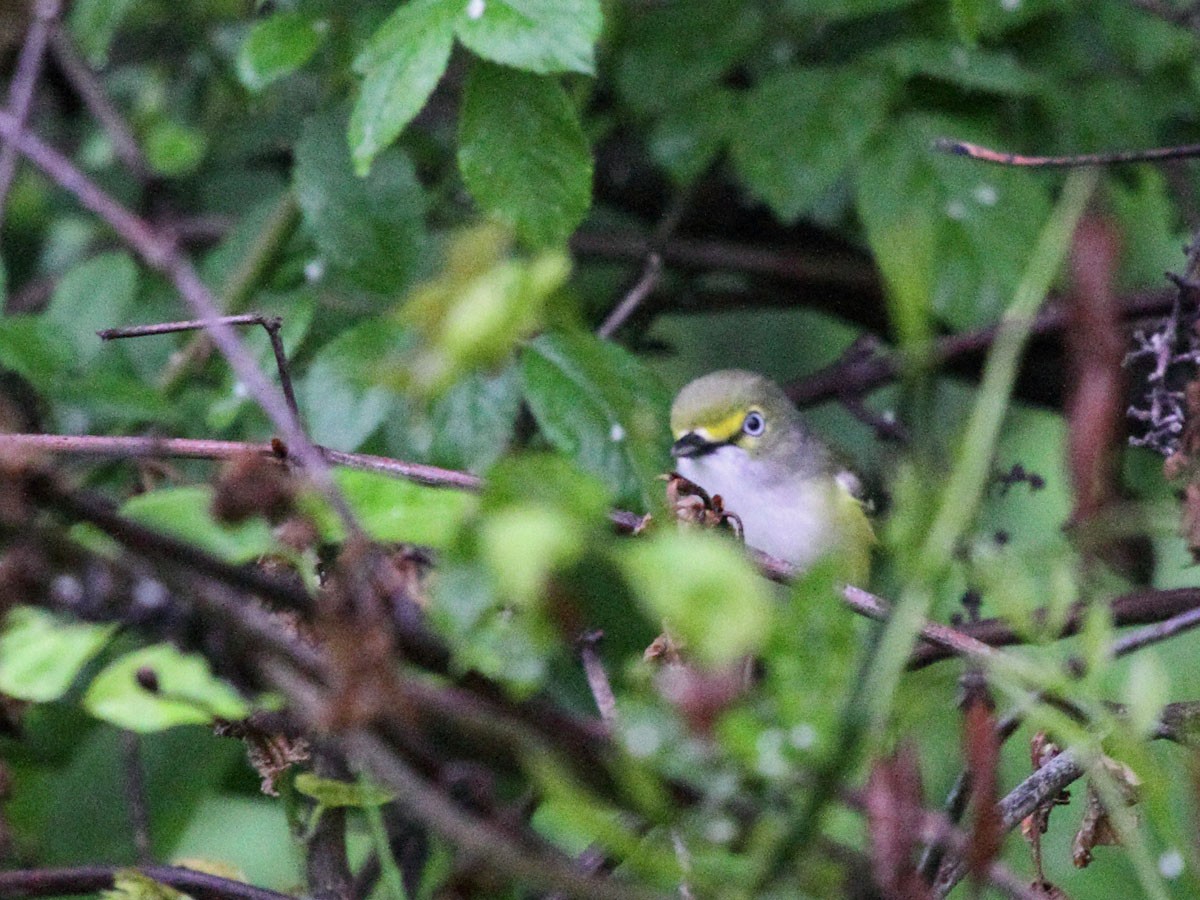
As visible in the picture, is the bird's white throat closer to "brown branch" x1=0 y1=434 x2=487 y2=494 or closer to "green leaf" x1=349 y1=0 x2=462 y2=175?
"green leaf" x1=349 y1=0 x2=462 y2=175

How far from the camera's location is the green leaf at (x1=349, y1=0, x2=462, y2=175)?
1904 mm

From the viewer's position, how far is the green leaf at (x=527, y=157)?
6.61 feet

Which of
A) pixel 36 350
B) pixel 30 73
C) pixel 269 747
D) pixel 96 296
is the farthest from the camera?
pixel 96 296

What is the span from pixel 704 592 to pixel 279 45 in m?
1.86

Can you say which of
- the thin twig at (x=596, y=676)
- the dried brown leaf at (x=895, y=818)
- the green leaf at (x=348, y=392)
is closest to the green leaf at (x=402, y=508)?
the dried brown leaf at (x=895, y=818)

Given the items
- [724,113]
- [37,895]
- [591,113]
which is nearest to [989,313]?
[724,113]

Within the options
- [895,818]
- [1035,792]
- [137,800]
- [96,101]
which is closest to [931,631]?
[1035,792]

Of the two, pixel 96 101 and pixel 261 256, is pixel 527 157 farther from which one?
pixel 96 101

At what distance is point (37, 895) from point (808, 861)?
1016 mm

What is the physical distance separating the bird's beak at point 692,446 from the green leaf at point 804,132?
548 mm

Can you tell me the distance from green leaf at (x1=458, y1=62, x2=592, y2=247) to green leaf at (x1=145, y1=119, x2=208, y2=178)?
5.11 ft

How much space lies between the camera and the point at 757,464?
3264 mm

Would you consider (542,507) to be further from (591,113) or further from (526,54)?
(591,113)

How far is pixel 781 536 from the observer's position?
3.16m
